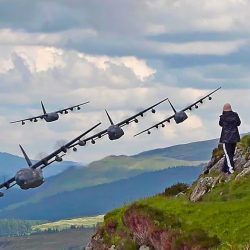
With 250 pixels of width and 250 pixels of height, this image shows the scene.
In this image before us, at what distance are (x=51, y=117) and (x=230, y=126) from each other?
4859 inches

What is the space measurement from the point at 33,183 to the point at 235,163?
2513 cm

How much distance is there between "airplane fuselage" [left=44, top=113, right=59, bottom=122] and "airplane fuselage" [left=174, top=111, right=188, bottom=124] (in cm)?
5701

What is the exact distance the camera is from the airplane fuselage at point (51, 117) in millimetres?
163750

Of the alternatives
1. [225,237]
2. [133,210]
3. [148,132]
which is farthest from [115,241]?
[148,132]

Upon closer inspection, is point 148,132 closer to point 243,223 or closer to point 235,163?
point 235,163

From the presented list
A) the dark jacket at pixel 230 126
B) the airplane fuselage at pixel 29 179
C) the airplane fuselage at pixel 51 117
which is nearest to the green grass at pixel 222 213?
the dark jacket at pixel 230 126

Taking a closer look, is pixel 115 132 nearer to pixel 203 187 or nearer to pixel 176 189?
pixel 176 189

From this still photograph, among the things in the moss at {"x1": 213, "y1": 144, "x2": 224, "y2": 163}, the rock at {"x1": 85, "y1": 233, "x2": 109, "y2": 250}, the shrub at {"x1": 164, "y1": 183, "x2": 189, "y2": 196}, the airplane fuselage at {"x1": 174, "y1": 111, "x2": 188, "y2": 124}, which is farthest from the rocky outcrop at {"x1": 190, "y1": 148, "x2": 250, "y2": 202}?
the airplane fuselage at {"x1": 174, "y1": 111, "x2": 188, "y2": 124}

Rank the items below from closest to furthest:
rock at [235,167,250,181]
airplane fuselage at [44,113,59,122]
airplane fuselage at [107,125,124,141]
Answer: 1. rock at [235,167,250,181]
2. airplane fuselage at [107,125,124,141]
3. airplane fuselage at [44,113,59,122]

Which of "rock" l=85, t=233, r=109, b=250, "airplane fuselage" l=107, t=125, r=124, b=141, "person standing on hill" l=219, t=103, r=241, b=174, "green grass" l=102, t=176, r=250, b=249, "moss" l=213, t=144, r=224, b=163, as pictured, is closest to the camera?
"green grass" l=102, t=176, r=250, b=249

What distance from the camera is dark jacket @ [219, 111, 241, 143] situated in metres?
42.7

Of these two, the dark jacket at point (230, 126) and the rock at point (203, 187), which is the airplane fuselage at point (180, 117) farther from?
the dark jacket at point (230, 126)

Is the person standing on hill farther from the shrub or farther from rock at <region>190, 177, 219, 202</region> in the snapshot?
the shrub

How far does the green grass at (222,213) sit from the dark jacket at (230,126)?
261 centimetres
